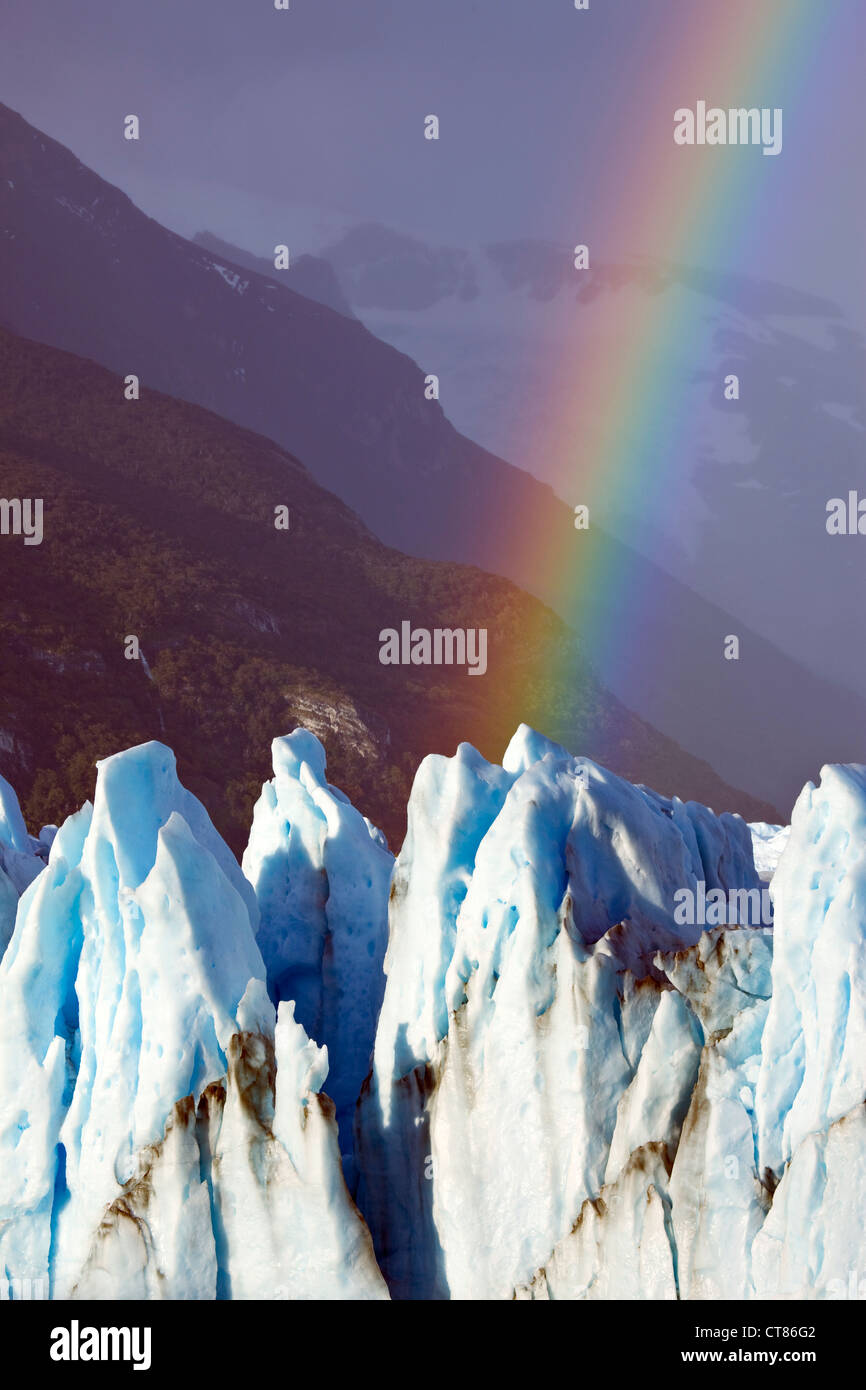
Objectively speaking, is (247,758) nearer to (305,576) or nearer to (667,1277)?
(305,576)

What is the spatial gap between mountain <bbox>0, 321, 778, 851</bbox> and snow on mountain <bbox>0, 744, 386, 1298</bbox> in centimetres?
6900

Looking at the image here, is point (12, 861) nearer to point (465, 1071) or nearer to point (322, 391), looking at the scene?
point (465, 1071)

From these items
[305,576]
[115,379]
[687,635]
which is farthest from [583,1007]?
[687,635]

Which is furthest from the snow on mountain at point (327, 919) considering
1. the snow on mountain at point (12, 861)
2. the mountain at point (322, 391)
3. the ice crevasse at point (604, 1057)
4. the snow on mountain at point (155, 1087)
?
the mountain at point (322, 391)

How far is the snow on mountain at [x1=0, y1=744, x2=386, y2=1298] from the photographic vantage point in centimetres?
1570

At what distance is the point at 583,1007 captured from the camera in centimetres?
1603

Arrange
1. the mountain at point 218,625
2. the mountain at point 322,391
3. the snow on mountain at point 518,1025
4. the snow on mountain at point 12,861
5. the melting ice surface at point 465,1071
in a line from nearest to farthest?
the melting ice surface at point 465,1071
the snow on mountain at point 518,1025
the snow on mountain at point 12,861
the mountain at point 218,625
the mountain at point 322,391

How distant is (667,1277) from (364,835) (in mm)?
9455

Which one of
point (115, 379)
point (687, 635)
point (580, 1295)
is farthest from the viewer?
point (687, 635)

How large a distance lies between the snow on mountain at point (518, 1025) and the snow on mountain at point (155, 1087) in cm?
200

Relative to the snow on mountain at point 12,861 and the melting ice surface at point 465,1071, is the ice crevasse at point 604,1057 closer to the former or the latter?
the melting ice surface at point 465,1071

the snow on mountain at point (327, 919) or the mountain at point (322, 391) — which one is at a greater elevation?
the mountain at point (322, 391)

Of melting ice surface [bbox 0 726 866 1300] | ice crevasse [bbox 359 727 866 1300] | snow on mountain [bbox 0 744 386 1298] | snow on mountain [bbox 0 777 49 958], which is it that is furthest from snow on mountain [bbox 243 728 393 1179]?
snow on mountain [bbox 0 777 49 958]

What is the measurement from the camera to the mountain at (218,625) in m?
100
